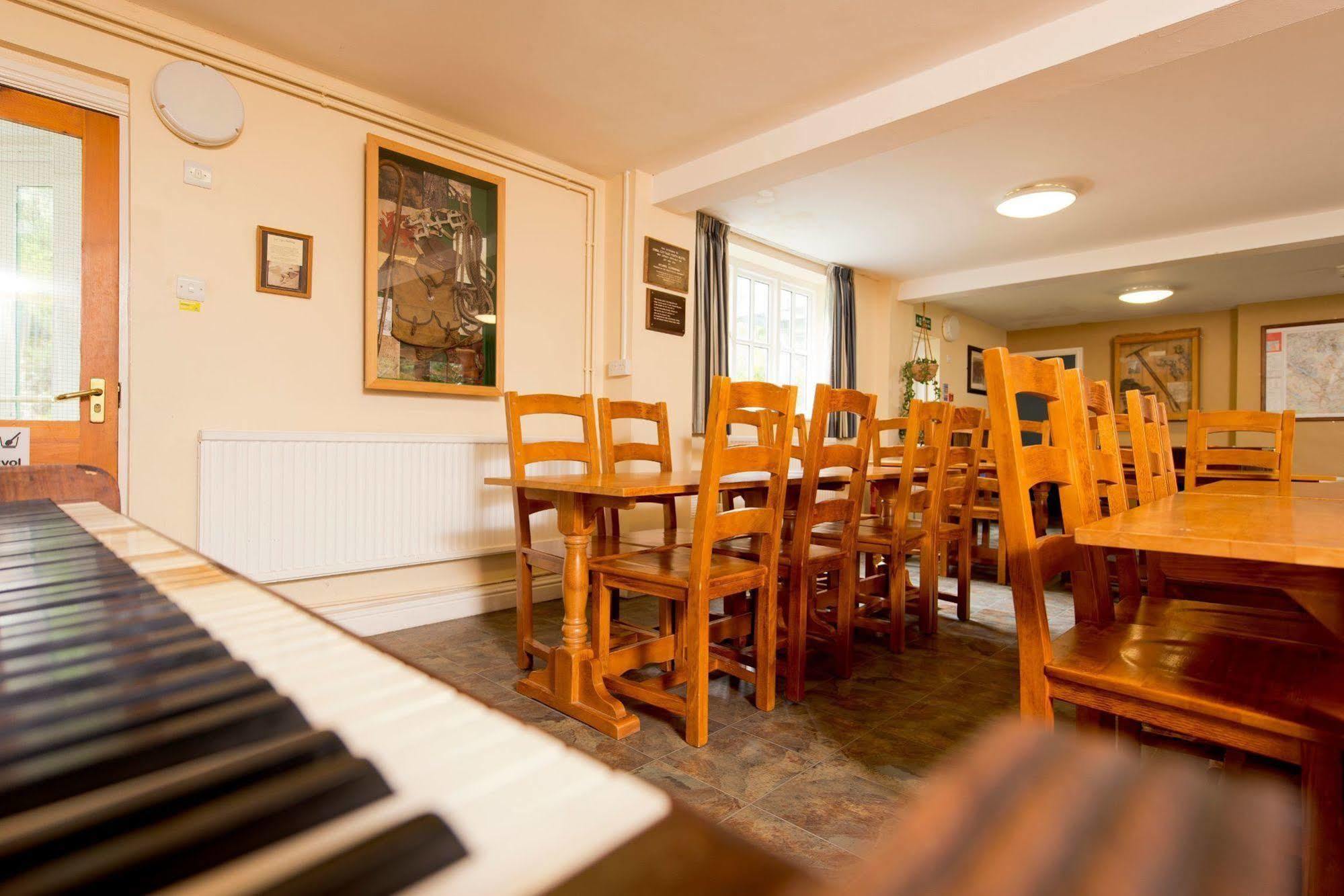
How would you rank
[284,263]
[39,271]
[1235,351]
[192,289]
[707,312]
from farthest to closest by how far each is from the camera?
[1235,351] → [707,312] → [284,263] → [192,289] → [39,271]

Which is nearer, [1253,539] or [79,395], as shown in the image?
[1253,539]

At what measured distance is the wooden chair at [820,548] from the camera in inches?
90.9

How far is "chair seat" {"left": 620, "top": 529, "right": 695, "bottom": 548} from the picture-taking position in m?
2.57

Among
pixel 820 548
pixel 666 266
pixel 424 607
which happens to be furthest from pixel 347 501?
pixel 666 266

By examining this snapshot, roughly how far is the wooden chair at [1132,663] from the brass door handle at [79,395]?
3.00 m

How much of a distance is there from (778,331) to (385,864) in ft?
18.4

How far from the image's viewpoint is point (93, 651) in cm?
31

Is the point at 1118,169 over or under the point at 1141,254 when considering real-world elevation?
over

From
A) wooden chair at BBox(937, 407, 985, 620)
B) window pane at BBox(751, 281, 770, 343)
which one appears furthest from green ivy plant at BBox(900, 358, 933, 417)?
wooden chair at BBox(937, 407, 985, 620)

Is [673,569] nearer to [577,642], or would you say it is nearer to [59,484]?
[577,642]

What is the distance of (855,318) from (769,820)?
16.8 feet

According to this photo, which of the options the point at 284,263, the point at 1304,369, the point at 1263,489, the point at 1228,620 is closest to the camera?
the point at 1228,620

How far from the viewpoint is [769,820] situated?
1588 millimetres

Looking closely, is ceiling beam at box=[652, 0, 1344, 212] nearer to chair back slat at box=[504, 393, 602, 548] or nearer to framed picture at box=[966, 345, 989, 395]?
chair back slat at box=[504, 393, 602, 548]
